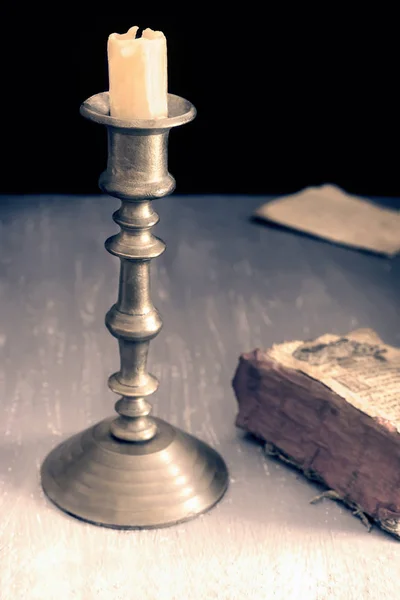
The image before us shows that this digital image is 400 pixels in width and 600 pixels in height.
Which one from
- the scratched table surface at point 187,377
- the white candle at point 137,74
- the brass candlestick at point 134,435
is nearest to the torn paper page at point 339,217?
the scratched table surface at point 187,377

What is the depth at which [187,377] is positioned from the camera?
57.9 inches

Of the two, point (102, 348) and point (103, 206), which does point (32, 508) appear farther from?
point (103, 206)

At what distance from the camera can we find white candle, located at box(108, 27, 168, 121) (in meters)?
1.02

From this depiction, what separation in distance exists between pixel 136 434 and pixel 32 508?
0.13m

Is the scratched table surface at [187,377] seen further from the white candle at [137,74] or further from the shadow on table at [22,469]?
the white candle at [137,74]

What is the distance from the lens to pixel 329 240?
1940 millimetres

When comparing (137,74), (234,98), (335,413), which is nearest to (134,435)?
(335,413)

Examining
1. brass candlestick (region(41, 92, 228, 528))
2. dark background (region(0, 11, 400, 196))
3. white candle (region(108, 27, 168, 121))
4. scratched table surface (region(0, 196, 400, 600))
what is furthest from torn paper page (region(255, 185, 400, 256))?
white candle (region(108, 27, 168, 121))

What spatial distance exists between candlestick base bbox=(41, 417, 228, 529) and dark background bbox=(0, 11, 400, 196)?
1.04m

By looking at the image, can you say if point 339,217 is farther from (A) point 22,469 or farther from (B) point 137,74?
(B) point 137,74

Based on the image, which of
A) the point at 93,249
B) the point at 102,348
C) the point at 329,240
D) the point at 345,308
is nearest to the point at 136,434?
the point at 102,348

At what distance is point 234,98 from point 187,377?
89cm

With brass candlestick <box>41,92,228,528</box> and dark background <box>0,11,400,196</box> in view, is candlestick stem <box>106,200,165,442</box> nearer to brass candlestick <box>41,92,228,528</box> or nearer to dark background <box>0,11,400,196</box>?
brass candlestick <box>41,92,228,528</box>

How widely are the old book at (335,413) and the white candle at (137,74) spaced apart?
358 millimetres
